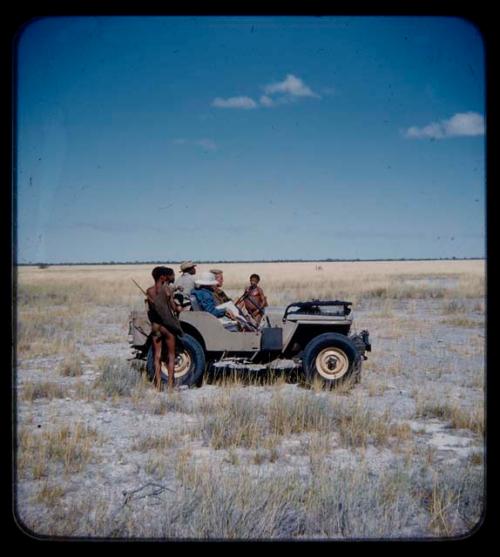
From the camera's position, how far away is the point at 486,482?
330cm

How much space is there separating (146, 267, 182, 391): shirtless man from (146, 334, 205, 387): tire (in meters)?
0.13

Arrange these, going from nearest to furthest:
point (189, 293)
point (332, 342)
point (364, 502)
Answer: point (364, 502) < point (332, 342) < point (189, 293)

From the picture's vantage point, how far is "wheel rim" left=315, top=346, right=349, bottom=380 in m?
7.97

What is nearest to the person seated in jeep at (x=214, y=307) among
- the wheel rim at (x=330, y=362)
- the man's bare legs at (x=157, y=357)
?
the man's bare legs at (x=157, y=357)

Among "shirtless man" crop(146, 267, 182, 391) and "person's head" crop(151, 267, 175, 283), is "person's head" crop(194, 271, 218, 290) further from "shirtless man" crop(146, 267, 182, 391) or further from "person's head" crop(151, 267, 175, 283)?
"person's head" crop(151, 267, 175, 283)

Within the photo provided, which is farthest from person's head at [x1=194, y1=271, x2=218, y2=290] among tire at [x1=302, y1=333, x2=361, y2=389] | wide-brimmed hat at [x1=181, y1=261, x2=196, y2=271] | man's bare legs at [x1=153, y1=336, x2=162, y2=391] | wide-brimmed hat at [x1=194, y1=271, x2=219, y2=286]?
tire at [x1=302, y1=333, x2=361, y2=389]

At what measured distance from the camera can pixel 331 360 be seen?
800 cm

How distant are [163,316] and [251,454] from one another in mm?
2585

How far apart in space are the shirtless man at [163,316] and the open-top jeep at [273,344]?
0.16 metres

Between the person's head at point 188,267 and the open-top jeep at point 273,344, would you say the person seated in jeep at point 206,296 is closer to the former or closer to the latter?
the open-top jeep at point 273,344
